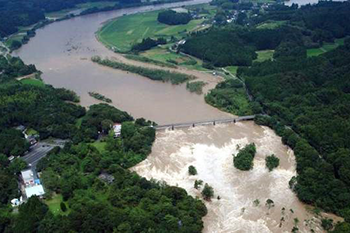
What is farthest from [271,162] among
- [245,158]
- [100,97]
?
[100,97]

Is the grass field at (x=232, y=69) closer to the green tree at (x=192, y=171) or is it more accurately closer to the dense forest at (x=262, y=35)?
the dense forest at (x=262, y=35)

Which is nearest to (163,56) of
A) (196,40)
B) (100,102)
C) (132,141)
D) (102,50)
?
(196,40)

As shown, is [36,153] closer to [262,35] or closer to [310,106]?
[310,106]

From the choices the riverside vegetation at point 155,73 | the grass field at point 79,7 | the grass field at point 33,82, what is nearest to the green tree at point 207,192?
the riverside vegetation at point 155,73

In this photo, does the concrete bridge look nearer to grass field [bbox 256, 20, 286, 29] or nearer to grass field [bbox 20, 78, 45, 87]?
grass field [bbox 20, 78, 45, 87]

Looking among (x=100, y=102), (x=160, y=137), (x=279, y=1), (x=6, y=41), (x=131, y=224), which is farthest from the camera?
(x=279, y=1)

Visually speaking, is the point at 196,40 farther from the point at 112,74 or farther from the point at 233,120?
the point at 233,120
